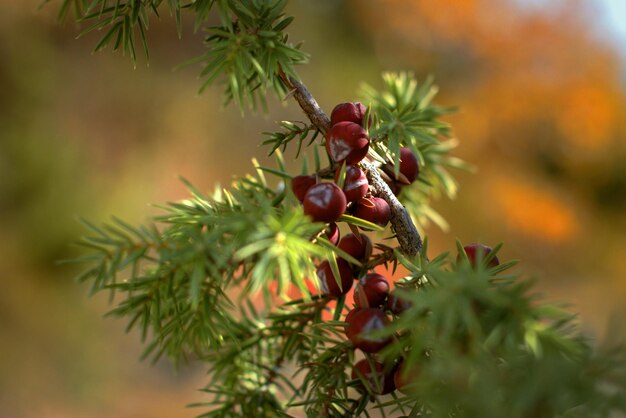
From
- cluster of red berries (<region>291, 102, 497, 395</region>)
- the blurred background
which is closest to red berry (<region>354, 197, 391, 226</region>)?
cluster of red berries (<region>291, 102, 497, 395</region>)

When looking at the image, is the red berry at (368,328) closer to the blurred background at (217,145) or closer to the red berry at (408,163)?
the red berry at (408,163)

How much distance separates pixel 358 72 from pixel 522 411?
2224 mm

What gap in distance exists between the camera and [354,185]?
0.94ft

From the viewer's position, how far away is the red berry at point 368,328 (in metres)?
0.26

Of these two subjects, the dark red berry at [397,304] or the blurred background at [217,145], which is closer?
the dark red berry at [397,304]

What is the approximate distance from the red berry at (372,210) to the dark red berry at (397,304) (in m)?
0.04

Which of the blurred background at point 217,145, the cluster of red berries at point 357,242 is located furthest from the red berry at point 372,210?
the blurred background at point 217,145

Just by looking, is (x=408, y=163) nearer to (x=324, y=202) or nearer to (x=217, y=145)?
(x=324, y=202)

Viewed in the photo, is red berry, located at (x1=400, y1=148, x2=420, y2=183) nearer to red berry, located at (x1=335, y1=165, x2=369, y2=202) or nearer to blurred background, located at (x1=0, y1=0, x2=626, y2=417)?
red berry, located at (x1=335, y1=165, x2=369, y2=202)

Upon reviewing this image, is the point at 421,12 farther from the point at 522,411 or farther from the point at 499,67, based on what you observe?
the point at 522,411

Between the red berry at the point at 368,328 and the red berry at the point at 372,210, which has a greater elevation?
the red berry at the point at 372,210

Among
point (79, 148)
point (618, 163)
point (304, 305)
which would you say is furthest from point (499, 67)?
point (304, 305)

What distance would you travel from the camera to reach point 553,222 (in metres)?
2.50

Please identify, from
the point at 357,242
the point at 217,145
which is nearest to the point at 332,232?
the point at 357,242
